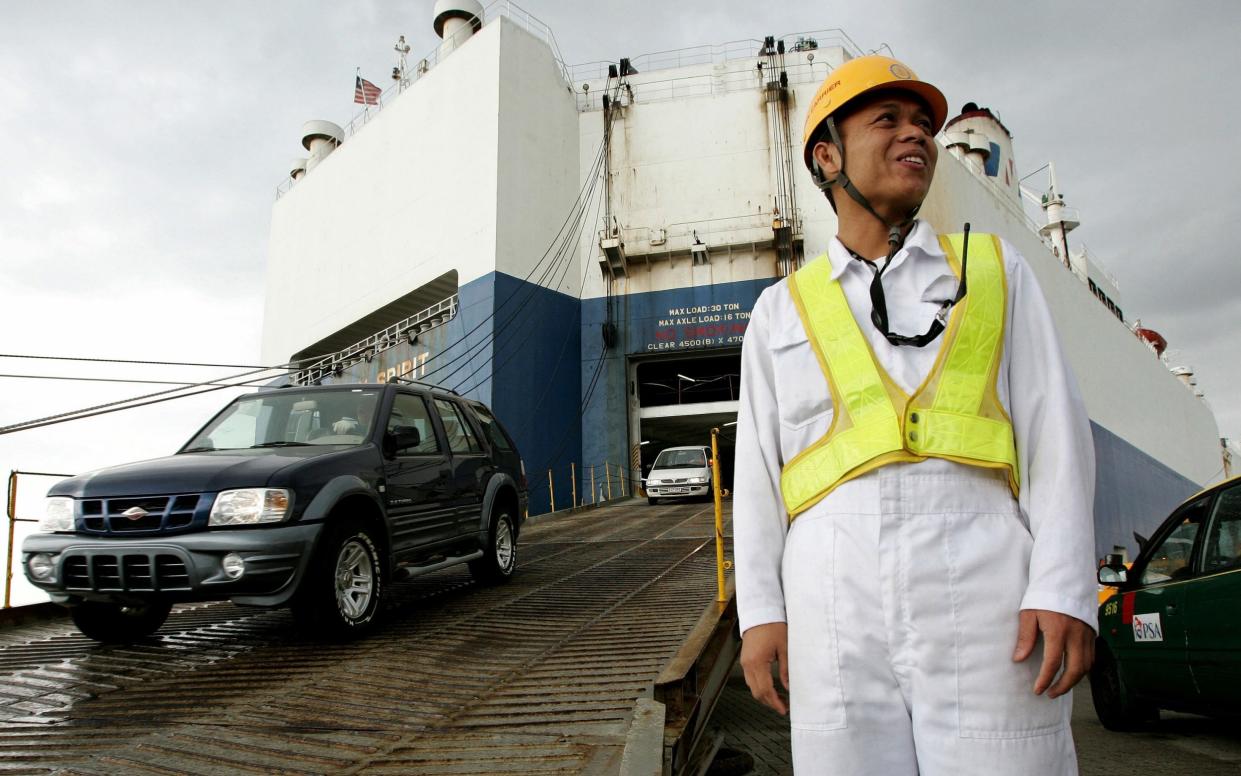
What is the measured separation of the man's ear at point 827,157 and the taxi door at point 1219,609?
3.82m

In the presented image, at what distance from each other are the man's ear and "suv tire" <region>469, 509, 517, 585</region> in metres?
5.70

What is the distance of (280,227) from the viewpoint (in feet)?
114

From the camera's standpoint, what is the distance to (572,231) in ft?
86.7

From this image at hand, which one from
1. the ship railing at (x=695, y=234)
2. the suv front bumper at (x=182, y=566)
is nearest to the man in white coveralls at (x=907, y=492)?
the suv front bumper at (x=182, y=566)

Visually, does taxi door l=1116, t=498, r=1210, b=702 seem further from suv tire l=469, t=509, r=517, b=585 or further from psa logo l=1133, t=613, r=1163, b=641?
suv tire l=469, t=509, r=517, b=585

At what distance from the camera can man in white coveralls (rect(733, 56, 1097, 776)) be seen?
1463 millimetres

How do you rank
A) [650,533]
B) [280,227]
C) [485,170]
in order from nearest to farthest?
[650,533], [485,170], [280,227]

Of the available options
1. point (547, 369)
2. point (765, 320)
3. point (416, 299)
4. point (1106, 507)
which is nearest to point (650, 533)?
point (765, 320)

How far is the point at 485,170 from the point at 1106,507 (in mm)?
25741

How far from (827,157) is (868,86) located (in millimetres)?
196

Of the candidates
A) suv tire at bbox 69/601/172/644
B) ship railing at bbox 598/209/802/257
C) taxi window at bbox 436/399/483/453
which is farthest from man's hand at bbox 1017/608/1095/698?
ship railing at bbox 598/209/802/257

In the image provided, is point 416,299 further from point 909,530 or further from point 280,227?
point 909,530

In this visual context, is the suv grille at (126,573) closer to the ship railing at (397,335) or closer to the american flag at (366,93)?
the ship railing at (397,335)

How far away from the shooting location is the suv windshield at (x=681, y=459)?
1928 centimetres
